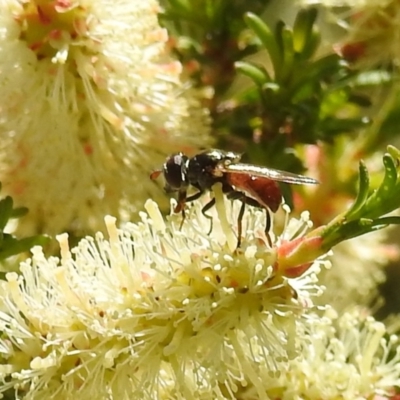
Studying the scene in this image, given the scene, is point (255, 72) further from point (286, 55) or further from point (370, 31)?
point (370, 31)

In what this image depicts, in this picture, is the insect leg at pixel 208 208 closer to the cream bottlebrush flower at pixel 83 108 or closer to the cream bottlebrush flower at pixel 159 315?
the cream bottlebrush flower at pixel 159 315

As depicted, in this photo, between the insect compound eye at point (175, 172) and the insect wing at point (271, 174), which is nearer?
the insect wing at point (271, 174)

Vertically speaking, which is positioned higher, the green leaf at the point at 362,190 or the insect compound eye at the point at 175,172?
the green leaf at the point at 362,190

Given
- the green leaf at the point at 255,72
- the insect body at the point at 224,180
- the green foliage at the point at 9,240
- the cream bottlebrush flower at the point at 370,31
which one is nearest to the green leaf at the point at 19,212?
the green foliage at the point at 9,240

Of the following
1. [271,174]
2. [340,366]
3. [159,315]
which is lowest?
[340,366]

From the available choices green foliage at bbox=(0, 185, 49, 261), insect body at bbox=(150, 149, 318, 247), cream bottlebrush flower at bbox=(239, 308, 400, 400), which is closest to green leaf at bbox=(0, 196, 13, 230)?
green foliage at bbox=(0, 185, 49, 261)

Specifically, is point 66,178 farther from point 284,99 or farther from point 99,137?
point 284,99

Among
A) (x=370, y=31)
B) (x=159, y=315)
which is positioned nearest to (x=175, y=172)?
(x=159, y=315)
